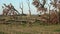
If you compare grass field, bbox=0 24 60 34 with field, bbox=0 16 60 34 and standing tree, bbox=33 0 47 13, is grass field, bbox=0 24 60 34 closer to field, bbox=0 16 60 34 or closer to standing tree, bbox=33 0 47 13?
field, bbox=0 16 60 34

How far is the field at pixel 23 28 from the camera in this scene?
3529mm

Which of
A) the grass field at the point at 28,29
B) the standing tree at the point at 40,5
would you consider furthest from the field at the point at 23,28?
the standing tree at the point at 40,5

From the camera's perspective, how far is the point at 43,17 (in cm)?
370

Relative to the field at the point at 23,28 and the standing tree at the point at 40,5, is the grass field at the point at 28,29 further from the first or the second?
the standing tree at the point at 40,5

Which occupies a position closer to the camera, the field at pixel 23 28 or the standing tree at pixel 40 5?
the field at pixel 23 28

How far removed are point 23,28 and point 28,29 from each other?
141 millimetres

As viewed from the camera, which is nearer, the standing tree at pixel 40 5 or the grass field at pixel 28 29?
the grass field at pixel 28 29

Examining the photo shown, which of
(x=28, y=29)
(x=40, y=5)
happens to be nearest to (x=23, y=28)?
(x=28, y=29)

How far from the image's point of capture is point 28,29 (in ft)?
11.8

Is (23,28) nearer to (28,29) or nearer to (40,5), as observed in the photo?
(28,29)

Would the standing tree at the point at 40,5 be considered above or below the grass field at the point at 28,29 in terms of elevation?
above

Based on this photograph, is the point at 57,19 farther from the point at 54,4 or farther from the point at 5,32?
the point at 5,32

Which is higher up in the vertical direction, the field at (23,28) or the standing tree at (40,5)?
the standing tree at (40,5)

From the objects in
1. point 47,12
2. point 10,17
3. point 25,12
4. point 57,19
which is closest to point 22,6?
point 25,12
